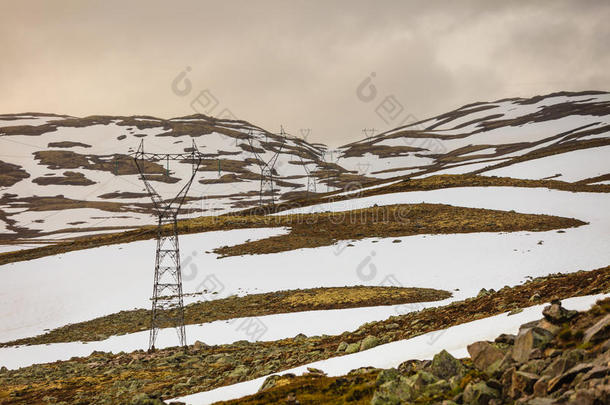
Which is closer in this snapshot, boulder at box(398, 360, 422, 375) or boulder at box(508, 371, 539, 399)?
boulder at box(508, 371, 539, 399)

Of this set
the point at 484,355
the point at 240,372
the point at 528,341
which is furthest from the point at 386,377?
the point at 240,372

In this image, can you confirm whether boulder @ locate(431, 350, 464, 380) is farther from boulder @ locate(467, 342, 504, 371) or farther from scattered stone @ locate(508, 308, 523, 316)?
scattered stone @ locate(508, 308, 523, 316)

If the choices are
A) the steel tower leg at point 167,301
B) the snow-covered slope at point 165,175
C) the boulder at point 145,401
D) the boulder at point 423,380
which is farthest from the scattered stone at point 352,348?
the snow-covered slope at point 165,175

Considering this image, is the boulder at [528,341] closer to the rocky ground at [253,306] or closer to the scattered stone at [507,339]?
the scattered stone at [507,339]

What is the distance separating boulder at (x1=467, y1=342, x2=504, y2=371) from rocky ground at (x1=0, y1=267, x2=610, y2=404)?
372cm

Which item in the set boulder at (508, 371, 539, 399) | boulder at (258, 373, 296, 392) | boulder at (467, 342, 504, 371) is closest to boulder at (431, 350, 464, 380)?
boulder at (467, 342, 504, 371)

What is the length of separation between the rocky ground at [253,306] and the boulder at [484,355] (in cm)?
1959

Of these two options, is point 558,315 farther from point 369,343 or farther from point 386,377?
point 369,343

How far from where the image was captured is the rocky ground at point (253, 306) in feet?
101

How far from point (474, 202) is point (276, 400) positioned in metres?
49.5

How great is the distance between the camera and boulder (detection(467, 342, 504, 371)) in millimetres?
9938

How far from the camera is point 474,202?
54531 mm

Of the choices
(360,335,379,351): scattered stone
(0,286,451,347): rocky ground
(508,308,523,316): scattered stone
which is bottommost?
(0,286,451,347): rocky ground

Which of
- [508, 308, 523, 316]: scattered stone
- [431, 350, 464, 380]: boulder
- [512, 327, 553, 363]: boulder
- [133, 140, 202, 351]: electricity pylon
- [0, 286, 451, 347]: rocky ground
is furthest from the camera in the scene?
[0, 286, 451, 347]: rocky ground
